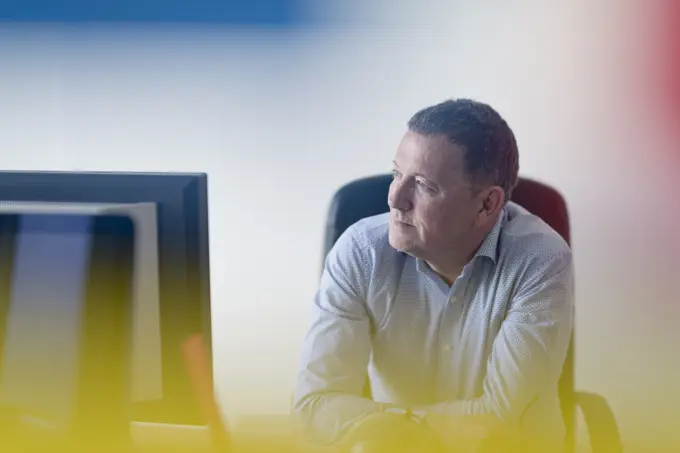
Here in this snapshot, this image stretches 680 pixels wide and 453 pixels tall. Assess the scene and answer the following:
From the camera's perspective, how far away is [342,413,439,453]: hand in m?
0.78

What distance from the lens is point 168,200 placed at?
65 centimetres

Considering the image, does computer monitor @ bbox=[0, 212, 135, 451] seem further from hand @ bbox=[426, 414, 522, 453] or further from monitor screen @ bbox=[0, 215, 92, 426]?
hand @ bbox=[426, 414, 522, 453]

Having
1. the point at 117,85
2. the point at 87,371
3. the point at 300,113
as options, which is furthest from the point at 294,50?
the point at 87,371

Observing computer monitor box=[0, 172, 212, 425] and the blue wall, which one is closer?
computer monitor box=[0, 172, 212, 425]

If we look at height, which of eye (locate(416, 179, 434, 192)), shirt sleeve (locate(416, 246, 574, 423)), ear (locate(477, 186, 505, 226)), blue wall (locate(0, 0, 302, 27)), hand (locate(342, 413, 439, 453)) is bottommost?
hand (locate(342, 413, 439, 453))

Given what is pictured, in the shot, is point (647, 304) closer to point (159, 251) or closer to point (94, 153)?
point (159, 251)

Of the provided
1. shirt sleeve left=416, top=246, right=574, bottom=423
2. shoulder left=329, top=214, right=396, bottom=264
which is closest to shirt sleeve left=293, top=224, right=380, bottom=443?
shoulder left=329, top=214, right=396, bottom=264

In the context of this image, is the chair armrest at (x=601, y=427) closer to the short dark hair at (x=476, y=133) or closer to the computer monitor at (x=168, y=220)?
the short dark hair at (x=476, y=133)

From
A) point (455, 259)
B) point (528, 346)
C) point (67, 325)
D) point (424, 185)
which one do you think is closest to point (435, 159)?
point (424, 185)

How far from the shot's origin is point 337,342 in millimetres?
899

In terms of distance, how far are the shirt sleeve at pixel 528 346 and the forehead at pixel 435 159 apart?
0.17m

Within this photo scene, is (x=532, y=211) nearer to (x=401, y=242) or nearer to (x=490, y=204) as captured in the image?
(x=490, y=204)

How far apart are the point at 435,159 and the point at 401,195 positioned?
0.06 meters

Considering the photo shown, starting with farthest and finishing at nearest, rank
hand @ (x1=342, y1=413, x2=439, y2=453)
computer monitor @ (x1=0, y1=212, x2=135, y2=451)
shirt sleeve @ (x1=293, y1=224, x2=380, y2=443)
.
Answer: shirt sleeve @ (x1=293, y1=224, x2=380, y2=443)
hand @ (x1=342, y1=413, x2=439, y2=453)
computer monitor @ (x1=0, y1=212, x2=135, y2=451)
